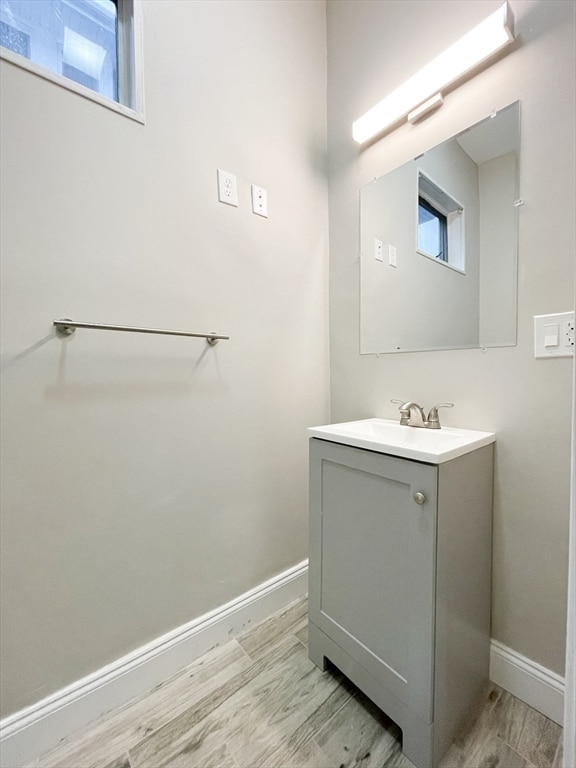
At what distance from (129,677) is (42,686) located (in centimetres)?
25

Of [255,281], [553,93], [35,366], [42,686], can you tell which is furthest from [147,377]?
[553,93]

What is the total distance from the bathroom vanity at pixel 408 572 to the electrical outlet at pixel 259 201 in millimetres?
967

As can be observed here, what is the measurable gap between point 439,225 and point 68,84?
1.30 meters

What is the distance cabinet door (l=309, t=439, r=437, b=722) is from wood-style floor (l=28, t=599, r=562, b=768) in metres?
0.16

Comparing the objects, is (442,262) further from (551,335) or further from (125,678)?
(125,678)

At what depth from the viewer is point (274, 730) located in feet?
3.17

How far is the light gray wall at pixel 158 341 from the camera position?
0.90m

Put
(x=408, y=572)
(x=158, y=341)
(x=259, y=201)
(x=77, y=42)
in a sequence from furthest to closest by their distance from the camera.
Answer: (x=259, y=201) → (x=158, y=341) → (x=77, y=42) → (x=408, y=572)

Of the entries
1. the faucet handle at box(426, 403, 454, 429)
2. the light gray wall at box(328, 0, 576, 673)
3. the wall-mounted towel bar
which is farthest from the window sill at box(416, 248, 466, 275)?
the wall-mounted towel bar

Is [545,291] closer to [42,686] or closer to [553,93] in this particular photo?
[553,93]

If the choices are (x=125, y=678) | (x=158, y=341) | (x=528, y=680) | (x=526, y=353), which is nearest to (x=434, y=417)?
(x=526, y=353)

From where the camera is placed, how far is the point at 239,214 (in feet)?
4.39

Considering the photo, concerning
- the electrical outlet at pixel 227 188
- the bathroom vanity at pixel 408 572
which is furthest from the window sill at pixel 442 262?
the electrical outlet at pixel 227 188

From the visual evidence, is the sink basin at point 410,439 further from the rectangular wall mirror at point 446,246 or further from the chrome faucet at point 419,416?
the rectangular wall mirror at point 446,246
